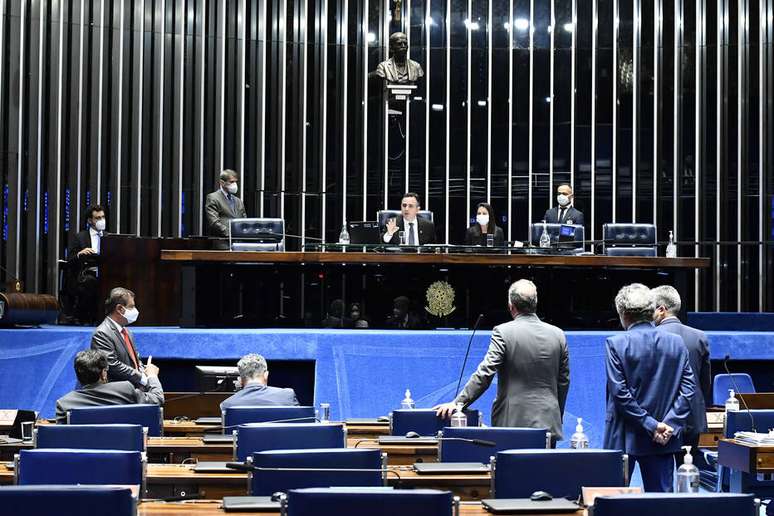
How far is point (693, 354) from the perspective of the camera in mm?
5363

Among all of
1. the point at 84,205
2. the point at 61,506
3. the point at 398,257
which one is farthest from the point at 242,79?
the point at 61,506

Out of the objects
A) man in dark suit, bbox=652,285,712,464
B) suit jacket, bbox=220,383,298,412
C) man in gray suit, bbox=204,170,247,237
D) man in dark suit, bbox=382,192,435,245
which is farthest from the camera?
man in gray suit, bbox=204,170,247,237

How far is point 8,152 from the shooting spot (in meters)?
12.5

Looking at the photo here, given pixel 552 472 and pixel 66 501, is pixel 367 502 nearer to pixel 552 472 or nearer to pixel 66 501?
pixel 66 501

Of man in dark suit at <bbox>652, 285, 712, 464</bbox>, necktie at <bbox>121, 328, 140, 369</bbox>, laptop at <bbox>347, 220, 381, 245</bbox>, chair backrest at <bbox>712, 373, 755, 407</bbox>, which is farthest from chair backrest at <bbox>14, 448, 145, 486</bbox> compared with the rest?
laptop at <bbox>347, 220, 381, 245</bbox>

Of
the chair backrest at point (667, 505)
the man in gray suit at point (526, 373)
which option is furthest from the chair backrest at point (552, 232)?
the chair backrest at point (667, 505)

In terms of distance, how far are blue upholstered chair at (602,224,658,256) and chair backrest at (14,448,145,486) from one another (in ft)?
21.5

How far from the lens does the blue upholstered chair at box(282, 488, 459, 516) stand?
2.79 metres

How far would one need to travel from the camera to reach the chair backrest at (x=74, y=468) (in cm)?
370

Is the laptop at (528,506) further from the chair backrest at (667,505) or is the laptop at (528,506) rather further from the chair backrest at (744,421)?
the chair backrest at (744,421)

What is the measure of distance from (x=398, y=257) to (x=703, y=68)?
6126 mm

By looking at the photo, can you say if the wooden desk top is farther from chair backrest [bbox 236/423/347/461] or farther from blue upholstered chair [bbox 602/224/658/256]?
chair backrest [bbox 236/423/347/461]

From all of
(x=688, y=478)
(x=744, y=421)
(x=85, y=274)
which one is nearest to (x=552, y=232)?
(x=85, y=274)

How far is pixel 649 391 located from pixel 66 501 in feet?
9.31
